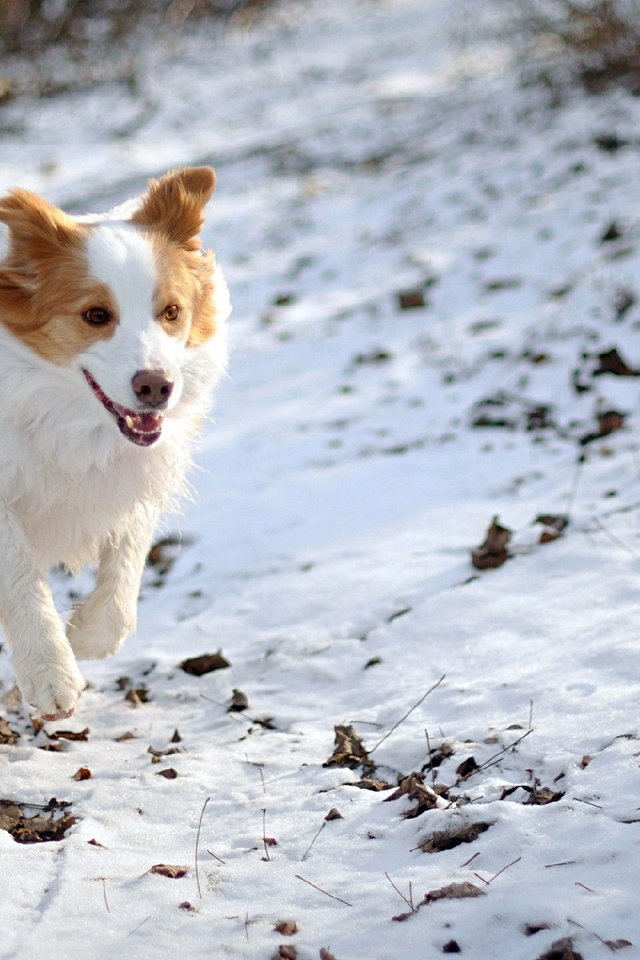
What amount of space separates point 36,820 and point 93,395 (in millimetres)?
1350

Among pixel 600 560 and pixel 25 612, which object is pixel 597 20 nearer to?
pixel 600 560

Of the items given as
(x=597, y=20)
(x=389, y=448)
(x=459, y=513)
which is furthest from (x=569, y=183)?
(x=459, y=513)

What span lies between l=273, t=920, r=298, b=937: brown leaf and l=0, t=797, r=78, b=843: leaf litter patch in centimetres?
89

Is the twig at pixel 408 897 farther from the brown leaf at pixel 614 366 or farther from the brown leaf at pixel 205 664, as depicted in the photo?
the brown leaf at pixel 614 366

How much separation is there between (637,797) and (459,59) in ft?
45.4

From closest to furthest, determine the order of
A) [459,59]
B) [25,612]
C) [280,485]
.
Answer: [25,612] → [280,485] → [459,59]

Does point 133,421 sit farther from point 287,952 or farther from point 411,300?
point 411,300

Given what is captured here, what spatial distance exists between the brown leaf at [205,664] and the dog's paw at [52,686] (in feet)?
3.42

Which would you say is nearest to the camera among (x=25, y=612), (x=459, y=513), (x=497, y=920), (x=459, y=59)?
(x=497, y=920)

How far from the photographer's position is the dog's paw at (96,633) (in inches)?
158

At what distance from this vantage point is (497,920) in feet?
8.04

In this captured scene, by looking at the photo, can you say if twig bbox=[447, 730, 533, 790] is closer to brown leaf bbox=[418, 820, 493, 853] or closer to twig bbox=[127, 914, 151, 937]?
brown leaf bbox=[418, 820, 493, 853]

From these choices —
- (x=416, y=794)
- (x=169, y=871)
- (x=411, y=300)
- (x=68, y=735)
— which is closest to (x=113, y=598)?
(x=68, y=735)

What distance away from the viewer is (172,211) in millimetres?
3982
